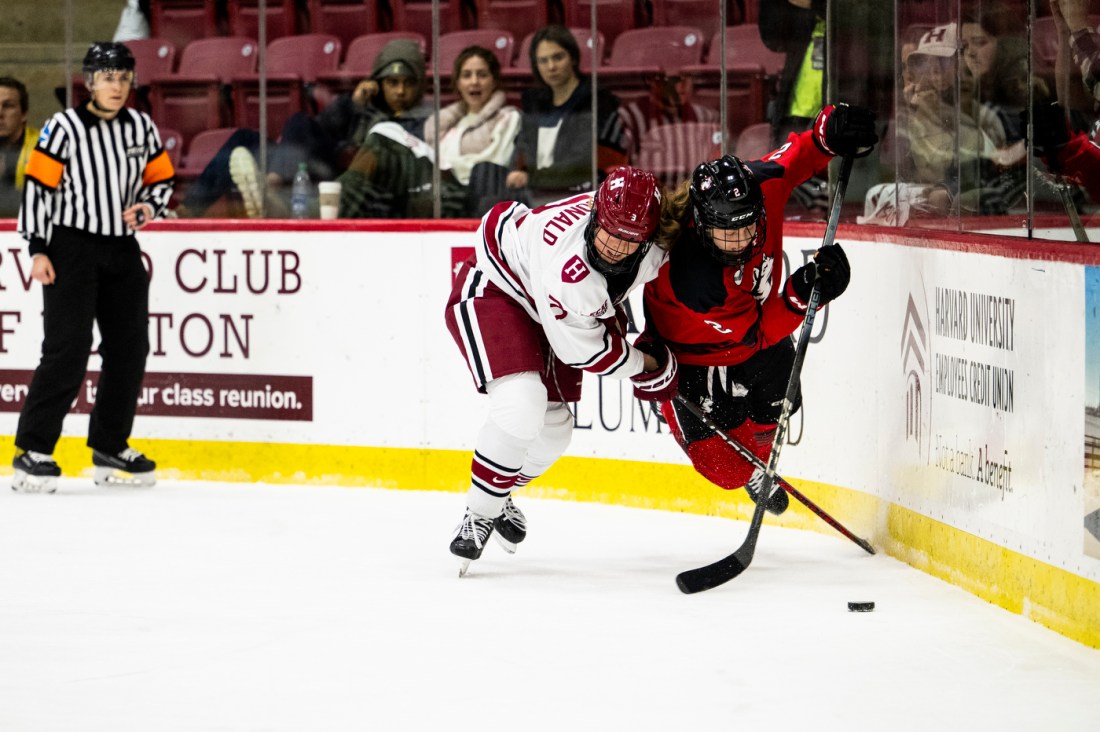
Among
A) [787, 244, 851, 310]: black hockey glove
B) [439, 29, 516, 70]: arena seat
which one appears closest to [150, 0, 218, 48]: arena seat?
[439, 29, 516, 70]: arena seat

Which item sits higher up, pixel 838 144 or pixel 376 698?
pixel 838 144

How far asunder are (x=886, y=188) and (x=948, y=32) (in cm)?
49

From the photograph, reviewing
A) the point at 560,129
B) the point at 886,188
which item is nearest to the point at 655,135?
the point at 560,129

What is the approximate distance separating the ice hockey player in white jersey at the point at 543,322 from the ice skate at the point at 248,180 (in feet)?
5.93

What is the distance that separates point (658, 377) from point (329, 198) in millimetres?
2082

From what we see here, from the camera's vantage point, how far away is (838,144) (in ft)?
11.2

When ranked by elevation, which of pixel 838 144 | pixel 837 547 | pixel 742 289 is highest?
pixel 838 144

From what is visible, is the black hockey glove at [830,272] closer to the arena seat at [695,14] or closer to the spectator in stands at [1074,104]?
the spectator in stands at [1074,104]

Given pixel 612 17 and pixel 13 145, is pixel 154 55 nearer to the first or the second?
pixel 13 145

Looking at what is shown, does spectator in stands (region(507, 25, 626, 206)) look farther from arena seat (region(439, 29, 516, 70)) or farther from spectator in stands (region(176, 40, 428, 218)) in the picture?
spectator in stands (region(176, 40, 428, 218))

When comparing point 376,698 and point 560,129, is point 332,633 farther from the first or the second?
point 560,129

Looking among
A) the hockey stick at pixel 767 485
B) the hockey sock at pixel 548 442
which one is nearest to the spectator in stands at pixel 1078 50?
the hockey stick at pixel 767 485

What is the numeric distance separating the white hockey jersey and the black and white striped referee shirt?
178cm

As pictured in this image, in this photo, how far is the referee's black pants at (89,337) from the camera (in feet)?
15.5
